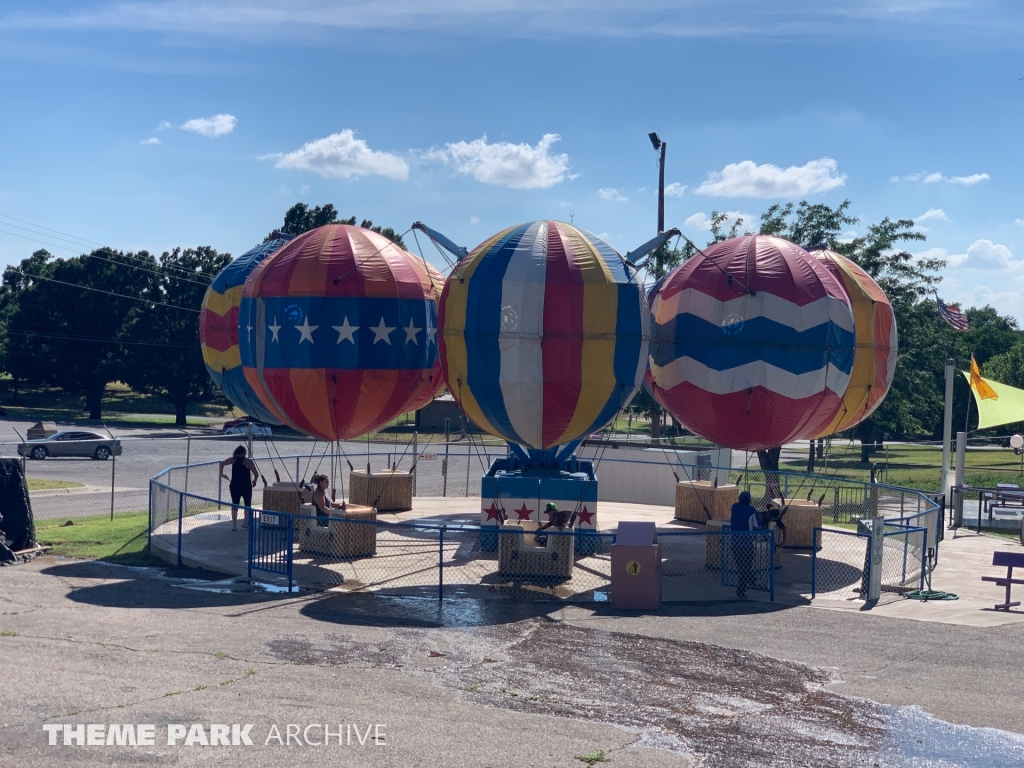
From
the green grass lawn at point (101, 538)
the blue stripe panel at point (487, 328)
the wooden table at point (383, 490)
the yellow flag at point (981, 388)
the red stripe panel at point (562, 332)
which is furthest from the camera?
the yellow flag at point (981, 388)

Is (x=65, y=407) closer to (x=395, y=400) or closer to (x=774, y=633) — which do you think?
(x=395, y=400)

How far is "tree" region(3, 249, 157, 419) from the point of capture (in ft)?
220

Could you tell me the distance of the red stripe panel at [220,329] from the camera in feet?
74.0

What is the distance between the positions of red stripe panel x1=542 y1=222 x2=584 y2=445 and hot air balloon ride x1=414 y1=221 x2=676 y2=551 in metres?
0.02

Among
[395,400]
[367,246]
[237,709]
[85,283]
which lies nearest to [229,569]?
[395,400]

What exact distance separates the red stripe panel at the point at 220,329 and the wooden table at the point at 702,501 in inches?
420

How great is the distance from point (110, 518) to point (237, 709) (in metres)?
14.6

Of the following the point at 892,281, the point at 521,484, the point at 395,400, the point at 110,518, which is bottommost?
the point at 110,518

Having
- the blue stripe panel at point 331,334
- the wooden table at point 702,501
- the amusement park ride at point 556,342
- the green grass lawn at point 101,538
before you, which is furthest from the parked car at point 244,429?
the blue stripe panel at point 331,334

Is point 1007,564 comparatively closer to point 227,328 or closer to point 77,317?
point 227,328

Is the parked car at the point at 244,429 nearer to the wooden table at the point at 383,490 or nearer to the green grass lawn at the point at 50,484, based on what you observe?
the green grass lawn at the point at 50,484

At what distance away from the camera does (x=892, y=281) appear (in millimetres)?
42062

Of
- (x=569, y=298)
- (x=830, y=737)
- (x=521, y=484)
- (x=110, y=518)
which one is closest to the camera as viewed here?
(x=830, y=737)

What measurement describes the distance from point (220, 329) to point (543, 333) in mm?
9855
